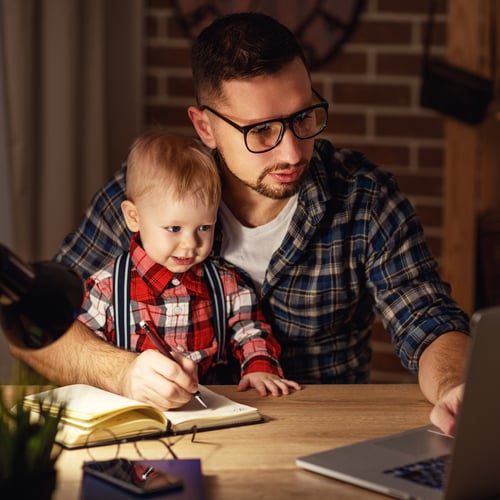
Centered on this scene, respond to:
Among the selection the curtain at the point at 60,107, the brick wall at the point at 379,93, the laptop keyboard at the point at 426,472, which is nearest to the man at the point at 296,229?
the laptop keyboard at the point at 426,472

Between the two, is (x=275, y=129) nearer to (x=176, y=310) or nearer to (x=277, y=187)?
(x=277, y=187)

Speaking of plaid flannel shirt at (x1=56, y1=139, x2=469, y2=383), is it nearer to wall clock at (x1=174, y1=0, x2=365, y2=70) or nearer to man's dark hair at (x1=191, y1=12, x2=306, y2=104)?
man's dark hair at (x1=191, y1=12, x2=306, y2=104)

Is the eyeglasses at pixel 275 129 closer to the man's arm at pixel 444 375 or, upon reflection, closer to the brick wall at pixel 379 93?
the man's arm at pixel 444 375

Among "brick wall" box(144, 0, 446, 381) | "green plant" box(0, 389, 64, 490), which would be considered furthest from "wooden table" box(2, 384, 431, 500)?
"brick wall" box(144, 0, 446, 381)

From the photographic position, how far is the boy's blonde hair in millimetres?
1752

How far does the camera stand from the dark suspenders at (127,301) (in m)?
1.82

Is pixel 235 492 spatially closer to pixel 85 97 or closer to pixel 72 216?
pixel 72 216

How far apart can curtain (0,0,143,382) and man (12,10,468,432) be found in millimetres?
635

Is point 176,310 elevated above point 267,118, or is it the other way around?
point 267,118

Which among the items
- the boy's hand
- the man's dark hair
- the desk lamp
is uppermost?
the man's dark hair

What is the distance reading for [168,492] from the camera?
1096 mm

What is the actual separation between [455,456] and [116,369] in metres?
0.70

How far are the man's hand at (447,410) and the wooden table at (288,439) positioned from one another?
40 mm

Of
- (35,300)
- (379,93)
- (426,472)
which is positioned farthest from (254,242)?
(379,93)
